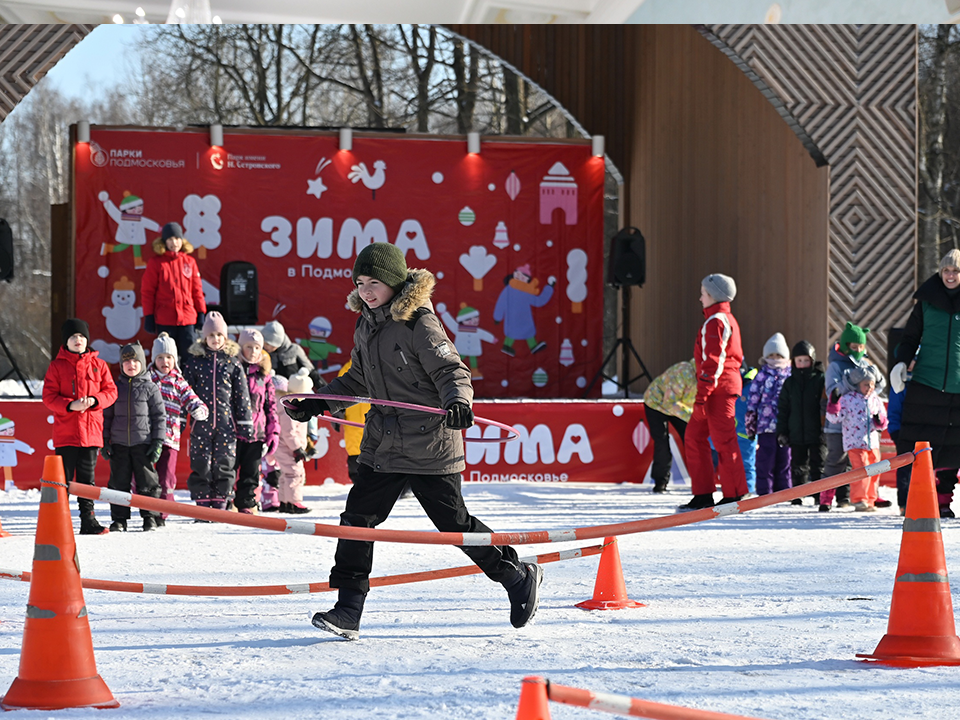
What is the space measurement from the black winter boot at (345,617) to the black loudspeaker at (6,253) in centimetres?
881

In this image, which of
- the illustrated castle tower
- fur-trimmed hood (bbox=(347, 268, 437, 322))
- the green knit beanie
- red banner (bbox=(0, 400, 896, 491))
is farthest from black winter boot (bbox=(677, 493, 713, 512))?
the illustrated castle tower

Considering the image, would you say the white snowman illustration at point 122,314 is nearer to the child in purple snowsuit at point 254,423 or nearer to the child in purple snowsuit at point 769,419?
the child in purple snowsuit at point 254,423

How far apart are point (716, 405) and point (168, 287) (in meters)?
5.71

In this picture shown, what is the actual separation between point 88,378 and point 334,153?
248 inches

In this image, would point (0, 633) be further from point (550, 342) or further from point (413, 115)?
point (413, 115)

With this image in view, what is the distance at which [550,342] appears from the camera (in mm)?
13438

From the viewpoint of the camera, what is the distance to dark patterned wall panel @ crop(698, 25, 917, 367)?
1130cm

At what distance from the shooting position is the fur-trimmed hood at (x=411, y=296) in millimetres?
4027

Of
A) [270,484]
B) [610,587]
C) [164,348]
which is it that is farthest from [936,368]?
[164,348]

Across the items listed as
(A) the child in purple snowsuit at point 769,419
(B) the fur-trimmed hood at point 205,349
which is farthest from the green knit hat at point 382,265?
(A) the child in purple snowsuit at point 769,419

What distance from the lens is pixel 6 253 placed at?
37.9 feet

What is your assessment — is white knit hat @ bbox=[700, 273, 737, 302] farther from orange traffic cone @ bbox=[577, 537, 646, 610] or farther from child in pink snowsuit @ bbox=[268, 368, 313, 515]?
orange traffic cone @ bbox=[577, 537, 646, 610]

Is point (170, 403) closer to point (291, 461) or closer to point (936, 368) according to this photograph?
point (291, 461)

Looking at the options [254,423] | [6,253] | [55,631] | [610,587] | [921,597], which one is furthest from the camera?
[6,253]
